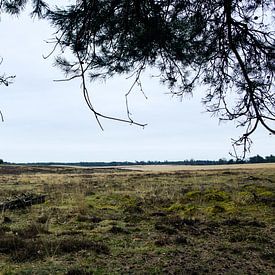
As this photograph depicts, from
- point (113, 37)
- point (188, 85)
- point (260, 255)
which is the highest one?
point (113, 37)

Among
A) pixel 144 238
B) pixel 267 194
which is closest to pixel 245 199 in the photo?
pixel 267 194

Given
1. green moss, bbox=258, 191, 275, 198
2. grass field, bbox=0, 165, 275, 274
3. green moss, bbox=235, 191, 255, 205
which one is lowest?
grass field, bbox=0, 165, 275, 274

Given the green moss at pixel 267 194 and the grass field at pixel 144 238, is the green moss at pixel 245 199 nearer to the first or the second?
the grass field at pixel 144 238

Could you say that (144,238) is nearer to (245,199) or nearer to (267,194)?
(245,199)

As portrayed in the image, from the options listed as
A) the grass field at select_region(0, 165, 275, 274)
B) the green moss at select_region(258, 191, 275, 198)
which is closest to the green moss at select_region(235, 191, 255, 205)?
the grass field at select_region(0, 165, 275, 274)

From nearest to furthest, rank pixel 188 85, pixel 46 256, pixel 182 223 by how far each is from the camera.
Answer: pixel 188 85 < pixel 46 256 < pixel 182 223

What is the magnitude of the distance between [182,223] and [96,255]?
2.60 metres

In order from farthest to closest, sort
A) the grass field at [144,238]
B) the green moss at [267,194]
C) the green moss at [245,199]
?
1. the green moss at [267,194]
2. the green moss at [245,199]
3. the grass field at [144,238]

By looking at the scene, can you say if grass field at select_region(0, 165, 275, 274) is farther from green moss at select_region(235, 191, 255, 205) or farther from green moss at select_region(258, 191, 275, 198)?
green moss at select_region(258, 191, 275, 198)

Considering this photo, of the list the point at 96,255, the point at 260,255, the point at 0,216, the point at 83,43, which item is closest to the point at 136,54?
the point at 83,43

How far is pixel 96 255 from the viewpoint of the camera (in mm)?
5566

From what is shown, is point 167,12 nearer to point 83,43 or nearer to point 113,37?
point 113,37

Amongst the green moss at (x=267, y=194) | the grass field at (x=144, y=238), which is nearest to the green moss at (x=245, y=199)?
the grass field at (x=144, y=238)

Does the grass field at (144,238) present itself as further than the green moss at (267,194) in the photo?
No
